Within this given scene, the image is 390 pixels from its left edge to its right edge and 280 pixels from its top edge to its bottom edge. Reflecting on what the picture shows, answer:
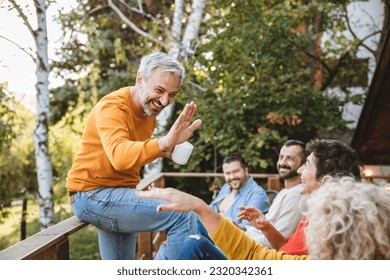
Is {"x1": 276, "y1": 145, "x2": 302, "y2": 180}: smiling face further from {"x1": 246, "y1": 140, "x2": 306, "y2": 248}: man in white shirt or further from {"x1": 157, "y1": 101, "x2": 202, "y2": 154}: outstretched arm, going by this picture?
{"x1": 157, "y1": 101, "x2": 202, "y2": 154}: outstretched arm

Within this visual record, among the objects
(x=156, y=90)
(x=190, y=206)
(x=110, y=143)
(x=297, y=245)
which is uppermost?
(x=156, y=90)

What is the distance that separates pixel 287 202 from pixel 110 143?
3.26 feet

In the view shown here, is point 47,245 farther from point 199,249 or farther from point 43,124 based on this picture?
point 43,124

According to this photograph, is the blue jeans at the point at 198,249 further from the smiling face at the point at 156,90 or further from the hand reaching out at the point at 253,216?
the smiling face at the point at 156,90

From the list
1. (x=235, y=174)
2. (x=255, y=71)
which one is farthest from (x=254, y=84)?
(x=235, y=174)

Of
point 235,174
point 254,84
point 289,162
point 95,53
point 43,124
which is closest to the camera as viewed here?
point 289,162

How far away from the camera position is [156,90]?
1514 millimetres

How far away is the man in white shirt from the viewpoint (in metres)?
2.00

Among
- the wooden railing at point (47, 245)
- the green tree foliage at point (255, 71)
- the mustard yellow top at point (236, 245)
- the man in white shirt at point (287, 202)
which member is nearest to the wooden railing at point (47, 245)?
the wooden railing at point (47, 245)

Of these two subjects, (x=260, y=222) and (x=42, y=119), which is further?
(x=42, y=119)

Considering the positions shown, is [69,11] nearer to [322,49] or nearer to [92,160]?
[322,49]

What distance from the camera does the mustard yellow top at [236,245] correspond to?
44.9 inches

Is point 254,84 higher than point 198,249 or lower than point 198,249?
higher

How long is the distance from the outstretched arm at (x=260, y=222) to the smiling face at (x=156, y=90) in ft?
1.35
